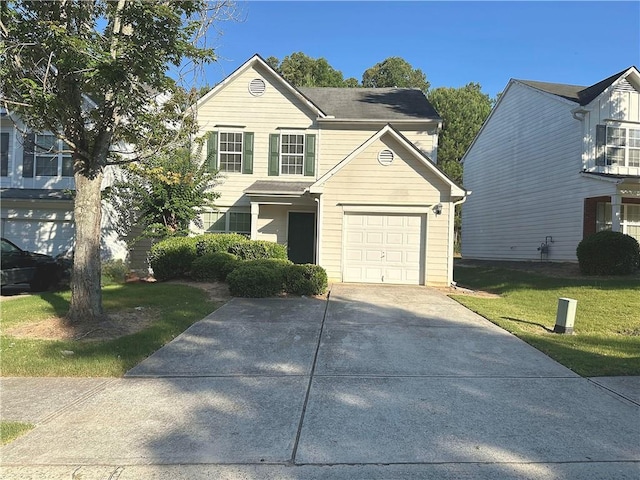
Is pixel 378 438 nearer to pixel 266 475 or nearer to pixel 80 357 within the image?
pixel 266 475

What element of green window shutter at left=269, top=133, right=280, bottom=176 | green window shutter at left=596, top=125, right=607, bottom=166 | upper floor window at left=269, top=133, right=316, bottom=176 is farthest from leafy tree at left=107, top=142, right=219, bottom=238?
green window shutter at left=596, top=125, right=607, bottom=166

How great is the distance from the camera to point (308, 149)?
1723 cm

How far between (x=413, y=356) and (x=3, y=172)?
1744 centimetres

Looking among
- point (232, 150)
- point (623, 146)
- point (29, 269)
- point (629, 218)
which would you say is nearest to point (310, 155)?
point (232, 150)

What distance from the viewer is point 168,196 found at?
50.4 ft

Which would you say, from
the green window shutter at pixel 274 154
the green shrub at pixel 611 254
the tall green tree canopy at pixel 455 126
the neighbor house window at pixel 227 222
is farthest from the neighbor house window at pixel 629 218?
the tall green tree canopy at pixel 455 126

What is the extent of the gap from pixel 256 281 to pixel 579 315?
748 cm

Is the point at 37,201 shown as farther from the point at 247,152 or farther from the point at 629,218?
the point at 629,218

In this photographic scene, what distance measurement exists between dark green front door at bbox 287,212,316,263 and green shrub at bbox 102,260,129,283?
234 inches

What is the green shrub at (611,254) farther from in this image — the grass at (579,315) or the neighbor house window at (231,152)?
the neighbor house window at (231,152)

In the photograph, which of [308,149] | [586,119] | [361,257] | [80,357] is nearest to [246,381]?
[80,357]

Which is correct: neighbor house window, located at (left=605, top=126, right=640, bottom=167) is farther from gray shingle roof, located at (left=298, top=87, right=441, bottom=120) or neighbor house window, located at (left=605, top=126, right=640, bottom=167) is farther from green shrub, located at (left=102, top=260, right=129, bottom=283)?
green shrub, located at (left=102, top=260, right=129, bottom=283)

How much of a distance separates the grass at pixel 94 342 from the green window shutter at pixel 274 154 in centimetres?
727

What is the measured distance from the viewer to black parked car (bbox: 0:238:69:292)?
1213cm
